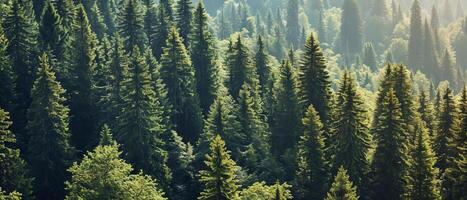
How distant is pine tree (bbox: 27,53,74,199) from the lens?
73.3 meters

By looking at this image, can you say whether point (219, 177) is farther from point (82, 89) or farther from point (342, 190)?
point (82, 89)

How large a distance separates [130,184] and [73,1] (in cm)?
6158

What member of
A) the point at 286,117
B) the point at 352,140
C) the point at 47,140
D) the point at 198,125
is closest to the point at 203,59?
the point at 198,125

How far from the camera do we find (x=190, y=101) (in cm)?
9225

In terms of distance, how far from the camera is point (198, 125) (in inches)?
3622

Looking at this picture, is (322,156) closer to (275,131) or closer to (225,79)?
(275,131)

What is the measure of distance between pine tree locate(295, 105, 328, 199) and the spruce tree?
69.7ft

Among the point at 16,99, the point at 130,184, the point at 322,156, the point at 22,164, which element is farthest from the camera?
the point at 16,99

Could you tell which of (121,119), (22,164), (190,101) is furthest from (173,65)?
(22,164)

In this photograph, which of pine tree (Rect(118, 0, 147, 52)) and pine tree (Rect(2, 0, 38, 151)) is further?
pine tree (Rect(118, 0, 147, 52))

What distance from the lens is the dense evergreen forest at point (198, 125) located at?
212 ft

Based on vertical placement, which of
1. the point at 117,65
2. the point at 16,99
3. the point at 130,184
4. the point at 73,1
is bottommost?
the point at 130,184

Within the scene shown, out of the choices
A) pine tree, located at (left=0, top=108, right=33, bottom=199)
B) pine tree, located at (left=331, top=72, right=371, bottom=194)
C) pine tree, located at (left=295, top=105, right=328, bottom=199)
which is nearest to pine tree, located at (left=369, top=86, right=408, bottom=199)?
pine tree, located at (left=331, top=72, right=371, bottom=194)

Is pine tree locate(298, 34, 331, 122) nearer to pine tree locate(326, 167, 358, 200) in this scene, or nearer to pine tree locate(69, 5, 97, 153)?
pine tree locate(326, 167, 358, 200)
